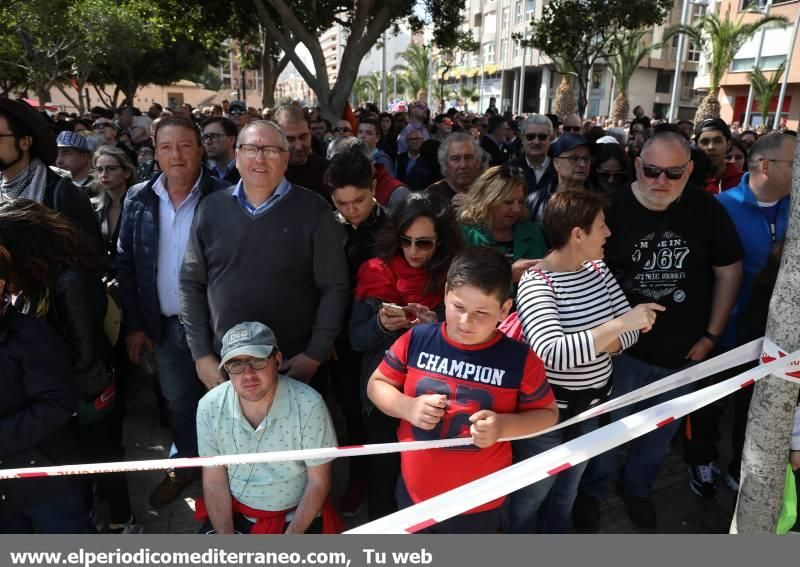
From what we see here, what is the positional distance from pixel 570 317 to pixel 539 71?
2093 inches

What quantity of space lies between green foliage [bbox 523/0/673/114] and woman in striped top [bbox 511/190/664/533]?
15.6 meters

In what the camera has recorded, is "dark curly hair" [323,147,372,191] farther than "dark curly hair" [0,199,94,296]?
Yes


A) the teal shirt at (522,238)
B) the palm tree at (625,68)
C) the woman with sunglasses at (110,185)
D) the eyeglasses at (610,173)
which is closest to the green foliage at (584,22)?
the palm tree at (625,68)

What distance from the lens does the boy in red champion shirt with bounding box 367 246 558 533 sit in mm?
1902

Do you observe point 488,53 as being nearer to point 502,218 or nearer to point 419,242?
point 502,218

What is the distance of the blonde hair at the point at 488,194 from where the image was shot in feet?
9.66

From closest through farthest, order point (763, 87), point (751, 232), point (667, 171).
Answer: point (667, 171), point (751, 232), point (763, 87)

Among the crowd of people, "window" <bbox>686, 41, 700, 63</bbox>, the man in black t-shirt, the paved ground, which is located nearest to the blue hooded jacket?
the crowd of people

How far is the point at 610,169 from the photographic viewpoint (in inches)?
167

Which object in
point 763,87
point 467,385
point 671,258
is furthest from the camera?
point 763,87

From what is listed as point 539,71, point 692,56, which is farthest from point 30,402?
point 692,56

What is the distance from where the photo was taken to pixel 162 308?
3113 millimetres

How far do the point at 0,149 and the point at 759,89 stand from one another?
30593mm

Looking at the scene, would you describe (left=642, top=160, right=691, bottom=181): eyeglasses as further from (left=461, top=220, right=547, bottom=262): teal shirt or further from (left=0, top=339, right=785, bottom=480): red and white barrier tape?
(left=0, top=339, right=785, bottom=480): red and white barrier tape
